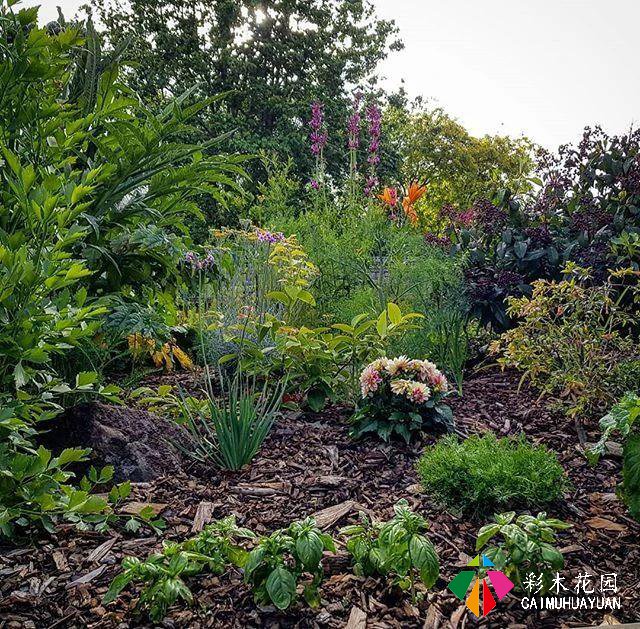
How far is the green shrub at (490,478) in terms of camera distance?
2467 millimetres

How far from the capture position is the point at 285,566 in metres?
1.87

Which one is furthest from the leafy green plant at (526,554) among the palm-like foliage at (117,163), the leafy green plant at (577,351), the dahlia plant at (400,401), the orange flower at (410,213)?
the orange flower at (410,213)

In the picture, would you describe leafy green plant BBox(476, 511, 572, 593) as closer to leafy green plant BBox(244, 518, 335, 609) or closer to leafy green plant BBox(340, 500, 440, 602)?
leafy green plant BBox(340, 500, 440, 602)

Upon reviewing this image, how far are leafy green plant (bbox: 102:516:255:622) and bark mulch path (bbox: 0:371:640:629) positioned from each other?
6cm

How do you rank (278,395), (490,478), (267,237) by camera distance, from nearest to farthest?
(490,478), (278,395), (267,237)

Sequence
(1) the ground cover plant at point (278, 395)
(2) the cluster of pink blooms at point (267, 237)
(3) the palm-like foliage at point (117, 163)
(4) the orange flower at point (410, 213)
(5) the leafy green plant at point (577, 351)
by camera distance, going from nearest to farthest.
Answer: (1) the ground cover plant at point (278, 395)
(3) the palm-like foliage at point (117, 163)
(5) the leafy green plant at point (577, 351)
(2) the cluster of pink blooms at point (267, 237)
(4) the orange flower at point (410, 213)

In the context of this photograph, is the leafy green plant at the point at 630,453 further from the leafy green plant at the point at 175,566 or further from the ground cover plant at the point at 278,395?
the leafy green plant at the point at 175,566

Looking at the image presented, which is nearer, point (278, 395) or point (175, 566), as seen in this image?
point (175, 566)

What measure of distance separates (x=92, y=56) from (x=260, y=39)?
15.0 meters

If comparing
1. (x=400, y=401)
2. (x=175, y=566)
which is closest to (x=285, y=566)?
(x=175, y=566)

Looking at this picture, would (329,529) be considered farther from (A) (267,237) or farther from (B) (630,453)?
(A) (267,237)

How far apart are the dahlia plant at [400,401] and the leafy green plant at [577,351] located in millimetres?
710

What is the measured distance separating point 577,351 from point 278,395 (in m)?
1.74

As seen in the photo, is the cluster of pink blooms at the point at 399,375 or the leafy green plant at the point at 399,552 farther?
the cluster of pink blooms at the point at 399,375
